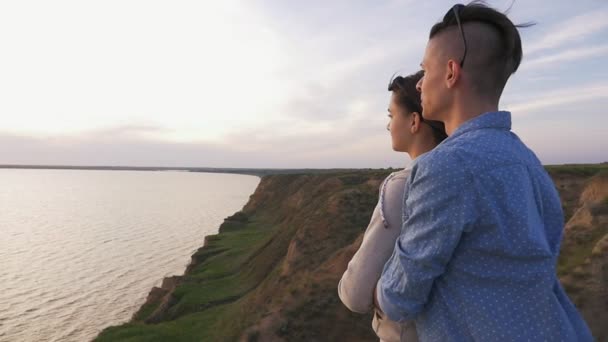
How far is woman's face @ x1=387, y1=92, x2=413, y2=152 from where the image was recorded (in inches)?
111

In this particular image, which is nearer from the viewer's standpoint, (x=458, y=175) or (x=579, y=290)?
(x=458, y=175)

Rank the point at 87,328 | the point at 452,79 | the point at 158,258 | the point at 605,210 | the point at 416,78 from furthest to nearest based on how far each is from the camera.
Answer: the point at 158,258 < the point at 87,328 < the point at 605,210 < the point at 416,78 < the point at 452,79

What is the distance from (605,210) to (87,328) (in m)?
26.1

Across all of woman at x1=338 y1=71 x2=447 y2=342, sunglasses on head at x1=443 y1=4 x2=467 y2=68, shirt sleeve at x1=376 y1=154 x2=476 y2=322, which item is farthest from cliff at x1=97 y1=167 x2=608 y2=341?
sunglasses on head at x1=443 y1=4 x2=467 y2=68

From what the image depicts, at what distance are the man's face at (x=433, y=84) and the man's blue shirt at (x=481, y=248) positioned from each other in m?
0.36

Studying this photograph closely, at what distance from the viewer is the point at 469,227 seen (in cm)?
174

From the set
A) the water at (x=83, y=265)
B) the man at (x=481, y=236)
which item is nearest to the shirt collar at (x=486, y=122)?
the man at (x=481, y=236)

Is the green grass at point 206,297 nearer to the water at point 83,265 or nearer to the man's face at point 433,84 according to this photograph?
the water at point 83,265

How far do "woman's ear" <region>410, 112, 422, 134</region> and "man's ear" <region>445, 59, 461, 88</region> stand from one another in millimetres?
618

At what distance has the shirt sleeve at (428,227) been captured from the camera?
5.74 ft

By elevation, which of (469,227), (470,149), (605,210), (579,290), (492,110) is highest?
(492,110)

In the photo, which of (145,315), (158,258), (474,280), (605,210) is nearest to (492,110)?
(474,280)

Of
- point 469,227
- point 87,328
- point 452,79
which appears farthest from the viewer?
point 87,328

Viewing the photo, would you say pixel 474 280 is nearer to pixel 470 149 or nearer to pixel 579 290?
pixel 470 149
